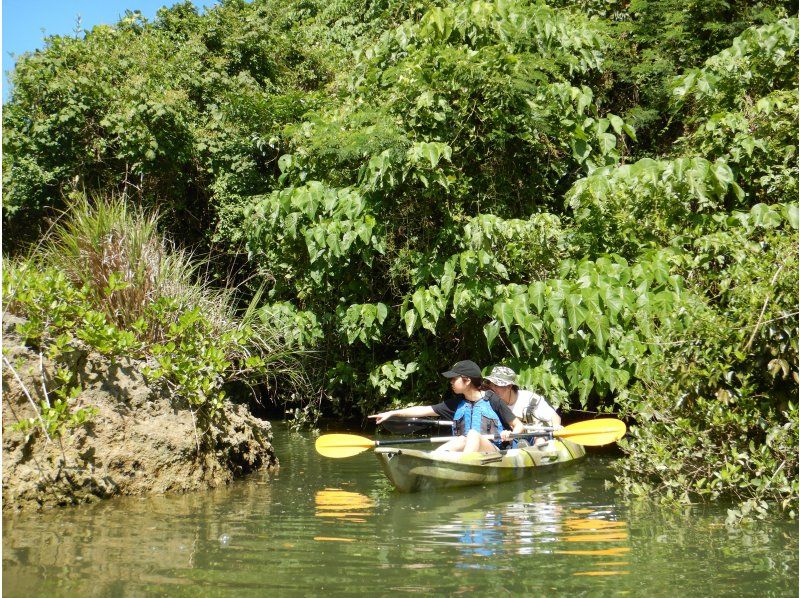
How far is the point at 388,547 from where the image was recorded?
213 inches

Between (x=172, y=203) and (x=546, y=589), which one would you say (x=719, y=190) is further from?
(x=172, y=203)

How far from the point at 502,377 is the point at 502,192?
277 cm

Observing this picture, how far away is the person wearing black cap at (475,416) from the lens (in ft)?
26.0

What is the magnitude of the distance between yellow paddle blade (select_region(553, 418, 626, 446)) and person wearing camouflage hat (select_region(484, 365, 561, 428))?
43 cm

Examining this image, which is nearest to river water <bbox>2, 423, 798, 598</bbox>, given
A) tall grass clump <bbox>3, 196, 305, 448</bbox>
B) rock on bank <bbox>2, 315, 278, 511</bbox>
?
rock on bank <bbox>2, 315, 278, 511</bbox>

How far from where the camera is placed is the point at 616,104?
43.8 feet

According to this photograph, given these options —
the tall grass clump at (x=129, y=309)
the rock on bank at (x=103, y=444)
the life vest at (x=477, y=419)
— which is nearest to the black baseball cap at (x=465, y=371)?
the life vest at (x=477, y=419)

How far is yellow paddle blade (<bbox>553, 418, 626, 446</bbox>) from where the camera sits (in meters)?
8.04

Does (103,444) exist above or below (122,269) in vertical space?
below

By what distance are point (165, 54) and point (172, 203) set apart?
9.53ft

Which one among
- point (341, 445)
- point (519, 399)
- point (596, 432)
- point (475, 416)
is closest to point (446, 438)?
point (475, 416)

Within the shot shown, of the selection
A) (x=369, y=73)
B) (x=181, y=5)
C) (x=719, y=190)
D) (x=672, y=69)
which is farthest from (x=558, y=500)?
(x=181, y=5)

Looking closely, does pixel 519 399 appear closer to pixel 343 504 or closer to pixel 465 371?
pixel 465 371

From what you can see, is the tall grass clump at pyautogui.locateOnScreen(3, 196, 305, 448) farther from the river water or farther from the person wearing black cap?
the person wearing black cap
